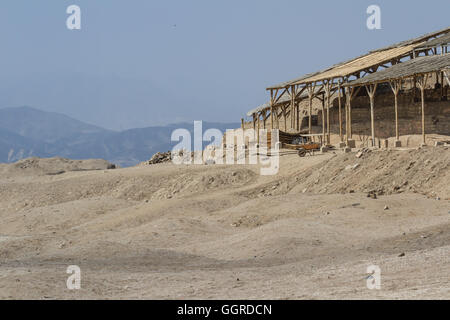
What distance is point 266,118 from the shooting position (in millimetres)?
47344

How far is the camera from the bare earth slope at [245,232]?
10812 millimetres

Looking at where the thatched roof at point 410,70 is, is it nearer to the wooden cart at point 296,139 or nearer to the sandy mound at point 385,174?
the wooden cart at point 296,139

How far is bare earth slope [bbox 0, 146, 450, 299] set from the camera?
35.5 feet

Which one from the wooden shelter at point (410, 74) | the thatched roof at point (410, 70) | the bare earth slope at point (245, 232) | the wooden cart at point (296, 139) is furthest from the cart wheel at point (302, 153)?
the thatched roof at point (410, 70)

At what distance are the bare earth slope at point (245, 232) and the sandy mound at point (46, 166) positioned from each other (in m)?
14.3

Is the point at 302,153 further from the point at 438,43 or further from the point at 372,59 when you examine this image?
the point at 438,43

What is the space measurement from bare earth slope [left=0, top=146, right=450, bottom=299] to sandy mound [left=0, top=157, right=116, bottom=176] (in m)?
14.3

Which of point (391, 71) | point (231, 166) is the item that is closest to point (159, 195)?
point (231, 166)

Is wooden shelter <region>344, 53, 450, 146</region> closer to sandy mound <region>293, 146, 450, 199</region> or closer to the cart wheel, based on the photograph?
the cart wheel

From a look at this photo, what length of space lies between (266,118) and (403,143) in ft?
56.6

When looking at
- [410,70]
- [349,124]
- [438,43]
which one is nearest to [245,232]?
[410,70]

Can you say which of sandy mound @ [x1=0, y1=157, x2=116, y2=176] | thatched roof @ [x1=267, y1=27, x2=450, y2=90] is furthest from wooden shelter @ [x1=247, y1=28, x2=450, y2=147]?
sandy mound @ [x1=0, y1=157, x2=116, y2=176]
